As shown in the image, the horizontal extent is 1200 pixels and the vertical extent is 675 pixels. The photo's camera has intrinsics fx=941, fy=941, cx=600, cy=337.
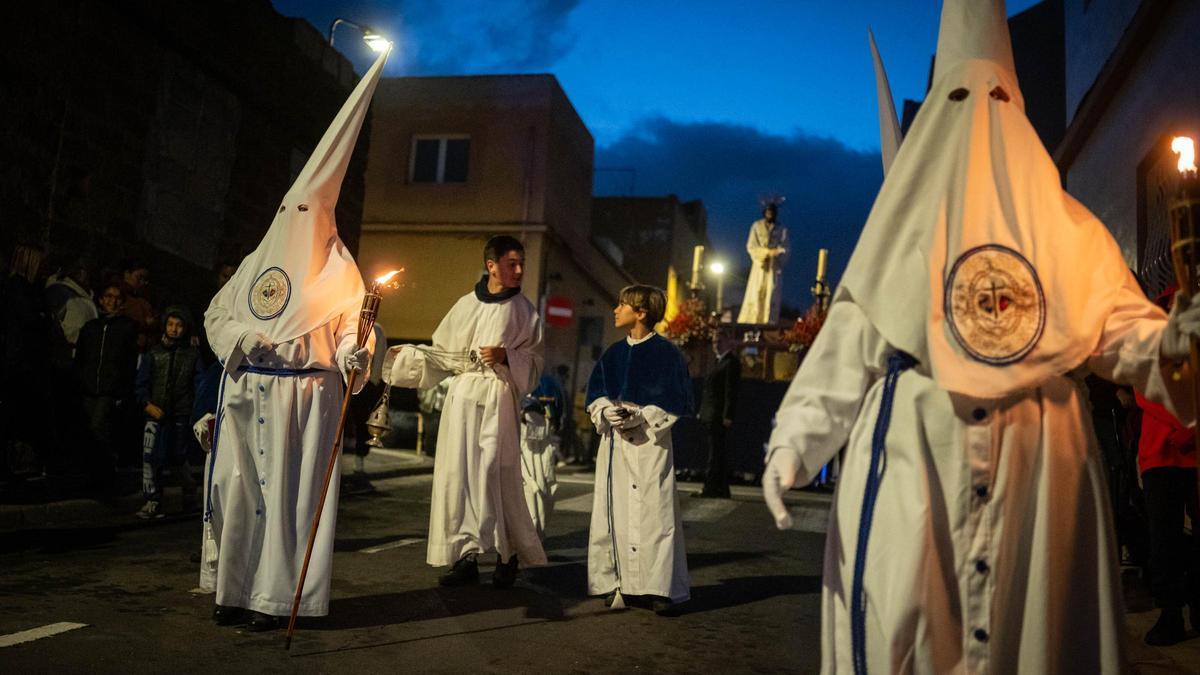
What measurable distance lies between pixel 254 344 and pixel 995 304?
3.54 m

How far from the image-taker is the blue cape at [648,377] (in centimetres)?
593

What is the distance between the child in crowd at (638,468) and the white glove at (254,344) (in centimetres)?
210

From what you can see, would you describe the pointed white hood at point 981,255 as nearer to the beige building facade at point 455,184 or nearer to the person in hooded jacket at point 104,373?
the person in hooded jacket at point 104,373

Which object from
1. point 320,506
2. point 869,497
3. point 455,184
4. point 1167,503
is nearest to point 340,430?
point 320,506

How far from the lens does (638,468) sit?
586 centimetres

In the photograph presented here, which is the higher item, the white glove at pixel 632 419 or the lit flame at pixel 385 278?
the lit flame at pixel 385 278

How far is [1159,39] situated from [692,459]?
914 centimetres

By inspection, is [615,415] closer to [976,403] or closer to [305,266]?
[305,266]

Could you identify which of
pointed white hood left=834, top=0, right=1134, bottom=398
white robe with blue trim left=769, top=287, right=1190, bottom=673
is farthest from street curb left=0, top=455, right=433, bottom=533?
pointed white hood left=834, top=0, right=1134, bottom=398

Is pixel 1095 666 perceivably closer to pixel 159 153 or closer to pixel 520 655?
pixel 520 655

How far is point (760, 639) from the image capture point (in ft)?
16.3

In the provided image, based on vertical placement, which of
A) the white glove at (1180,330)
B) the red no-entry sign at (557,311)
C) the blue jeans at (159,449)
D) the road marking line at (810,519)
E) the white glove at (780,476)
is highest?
the red no-entry sign at (557,311)

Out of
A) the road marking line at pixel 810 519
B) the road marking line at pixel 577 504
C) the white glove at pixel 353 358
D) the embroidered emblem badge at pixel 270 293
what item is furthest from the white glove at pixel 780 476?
the road marking line at pixel 577 504

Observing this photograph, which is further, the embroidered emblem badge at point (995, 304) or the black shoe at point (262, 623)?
the black shoe at point (262, 623)
